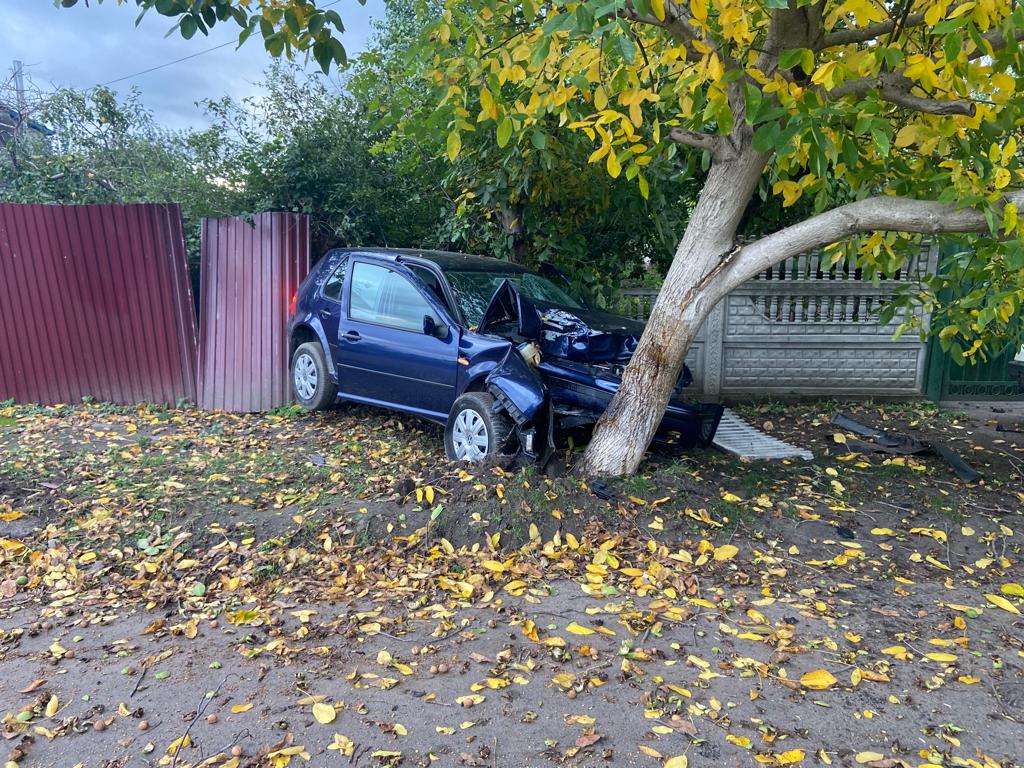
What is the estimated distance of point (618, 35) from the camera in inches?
124

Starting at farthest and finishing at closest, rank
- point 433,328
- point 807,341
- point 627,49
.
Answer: point 807,341, point 433,328, point 627,49

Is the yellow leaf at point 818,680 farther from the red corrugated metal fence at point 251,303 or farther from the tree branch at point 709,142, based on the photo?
the red corrugated metal fence at point 251,303

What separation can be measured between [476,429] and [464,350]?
0.71 metres

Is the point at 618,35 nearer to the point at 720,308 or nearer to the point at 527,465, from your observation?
the point at 527,465

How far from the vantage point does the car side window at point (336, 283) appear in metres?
6.82

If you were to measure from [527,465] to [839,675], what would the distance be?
7.70 ft

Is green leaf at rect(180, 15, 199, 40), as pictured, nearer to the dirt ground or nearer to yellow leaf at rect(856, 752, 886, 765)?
the dirt ground

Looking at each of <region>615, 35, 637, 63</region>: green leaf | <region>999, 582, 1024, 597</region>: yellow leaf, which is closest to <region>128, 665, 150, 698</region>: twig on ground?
<region>615, 35, 637, 63</region>: green leaf

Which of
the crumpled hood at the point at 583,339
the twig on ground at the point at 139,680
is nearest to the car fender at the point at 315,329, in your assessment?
the crumpled hood at the point at 583,339

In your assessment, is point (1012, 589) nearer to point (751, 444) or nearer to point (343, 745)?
point (751, 444)

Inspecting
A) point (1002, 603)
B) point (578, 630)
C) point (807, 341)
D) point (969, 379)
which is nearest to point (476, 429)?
point (578, 630)

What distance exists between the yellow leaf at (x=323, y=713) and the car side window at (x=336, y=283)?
4595mm

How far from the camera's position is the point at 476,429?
524 centimetres

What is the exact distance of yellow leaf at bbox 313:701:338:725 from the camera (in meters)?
2.67
